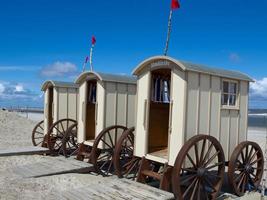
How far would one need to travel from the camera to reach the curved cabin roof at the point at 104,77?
425 inches

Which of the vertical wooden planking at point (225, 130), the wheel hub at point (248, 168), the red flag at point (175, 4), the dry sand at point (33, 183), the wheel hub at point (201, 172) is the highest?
the red flag at point (175, 4)

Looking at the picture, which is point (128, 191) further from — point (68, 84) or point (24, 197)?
point (68, 84)

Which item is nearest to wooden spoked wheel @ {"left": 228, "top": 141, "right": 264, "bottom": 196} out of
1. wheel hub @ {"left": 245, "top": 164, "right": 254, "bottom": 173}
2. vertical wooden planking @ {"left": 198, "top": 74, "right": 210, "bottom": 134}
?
wheel hub @ {"left": 245, "top": 164, "right": 254, "bottom": 173}

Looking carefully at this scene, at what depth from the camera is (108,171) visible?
415 inches

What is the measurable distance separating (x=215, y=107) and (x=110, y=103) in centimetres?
369

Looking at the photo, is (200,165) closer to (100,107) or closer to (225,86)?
(225,86)

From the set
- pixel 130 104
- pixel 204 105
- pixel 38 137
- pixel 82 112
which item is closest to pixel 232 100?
pixel 204 105

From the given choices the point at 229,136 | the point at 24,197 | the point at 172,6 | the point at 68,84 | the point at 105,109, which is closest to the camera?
the point at 24,197

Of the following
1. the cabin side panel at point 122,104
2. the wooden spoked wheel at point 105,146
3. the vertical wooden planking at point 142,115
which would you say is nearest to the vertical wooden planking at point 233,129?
the vertical wooden planking at point 142,115

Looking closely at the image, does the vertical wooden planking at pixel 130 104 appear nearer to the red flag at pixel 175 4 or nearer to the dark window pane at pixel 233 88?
the red flag at pixel 175 4

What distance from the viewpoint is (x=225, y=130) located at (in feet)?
28.7

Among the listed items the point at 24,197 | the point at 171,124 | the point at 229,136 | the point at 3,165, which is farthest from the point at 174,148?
the point at 3,165

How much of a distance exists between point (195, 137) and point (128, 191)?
1783 millimetres

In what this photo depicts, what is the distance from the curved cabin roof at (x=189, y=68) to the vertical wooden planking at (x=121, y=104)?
221cm
